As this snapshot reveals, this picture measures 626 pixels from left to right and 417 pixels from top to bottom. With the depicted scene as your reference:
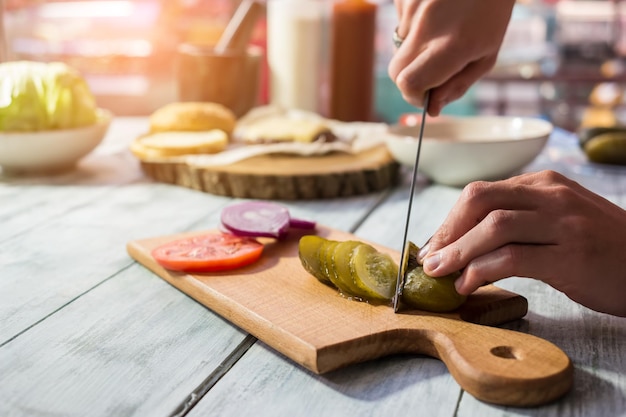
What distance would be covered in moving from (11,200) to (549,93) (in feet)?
19.0

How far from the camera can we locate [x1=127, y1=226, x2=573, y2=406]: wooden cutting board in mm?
794

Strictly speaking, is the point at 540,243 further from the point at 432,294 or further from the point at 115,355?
the point at 115,355

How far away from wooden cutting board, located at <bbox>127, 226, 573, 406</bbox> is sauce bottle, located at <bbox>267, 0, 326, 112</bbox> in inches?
68.3

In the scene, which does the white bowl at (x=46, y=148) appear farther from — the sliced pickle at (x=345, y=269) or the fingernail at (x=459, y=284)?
the fingernail at (x=459, y=284)

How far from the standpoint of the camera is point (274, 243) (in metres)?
1.32

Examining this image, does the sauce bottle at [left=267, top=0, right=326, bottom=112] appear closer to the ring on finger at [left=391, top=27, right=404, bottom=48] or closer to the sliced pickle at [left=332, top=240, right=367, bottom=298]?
the ring on finger at [left=391, top=27, right=404, bottom=48]

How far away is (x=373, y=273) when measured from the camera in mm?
1021

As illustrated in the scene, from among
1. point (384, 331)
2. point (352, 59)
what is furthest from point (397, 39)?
point (352, 59)

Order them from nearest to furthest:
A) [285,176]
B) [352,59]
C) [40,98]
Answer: [285,176] → [40,98] → [352,59]

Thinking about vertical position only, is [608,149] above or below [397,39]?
below

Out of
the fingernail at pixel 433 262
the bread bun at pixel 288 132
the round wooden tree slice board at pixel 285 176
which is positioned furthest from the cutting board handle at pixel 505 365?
the bread bun at pixel 288 132

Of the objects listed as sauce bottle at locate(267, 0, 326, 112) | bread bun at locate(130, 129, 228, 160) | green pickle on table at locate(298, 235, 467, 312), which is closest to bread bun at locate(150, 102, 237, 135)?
bread bun at locate(130, 129, 228, 160)

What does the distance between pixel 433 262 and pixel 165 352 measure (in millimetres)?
380

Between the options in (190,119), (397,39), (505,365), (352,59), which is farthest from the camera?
(352,59)
